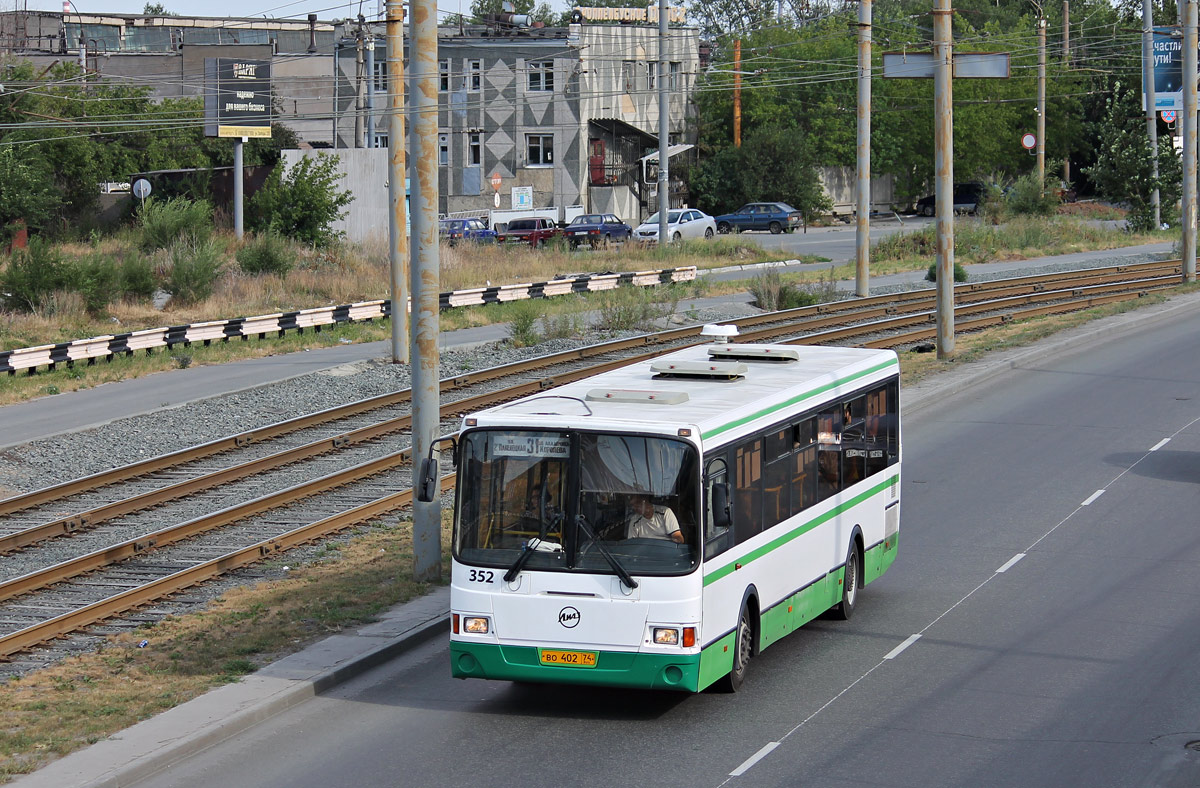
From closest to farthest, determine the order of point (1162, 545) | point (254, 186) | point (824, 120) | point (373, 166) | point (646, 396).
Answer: point (646, 396) < point (1162, 545) < point (373, 166) < point (254, 186) < point (824, 120)

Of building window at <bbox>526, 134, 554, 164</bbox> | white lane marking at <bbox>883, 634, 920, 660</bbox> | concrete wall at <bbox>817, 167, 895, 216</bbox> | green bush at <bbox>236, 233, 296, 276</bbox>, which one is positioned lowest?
white lane marking at <bbox>883, 634, 920, 660</bbox>

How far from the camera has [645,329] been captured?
102 ft

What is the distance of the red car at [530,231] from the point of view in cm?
5747

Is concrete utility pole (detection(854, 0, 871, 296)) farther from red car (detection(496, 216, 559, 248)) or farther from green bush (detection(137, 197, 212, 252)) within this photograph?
red car (detection(496, 216, 559, 248))

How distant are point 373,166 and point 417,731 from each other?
48456 millimetres

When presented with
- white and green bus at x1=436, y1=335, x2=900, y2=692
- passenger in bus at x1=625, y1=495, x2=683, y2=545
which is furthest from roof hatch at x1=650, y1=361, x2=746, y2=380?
passenger in bus at x1=625, y1=495, x2=683, y2=545

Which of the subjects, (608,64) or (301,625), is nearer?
(301,625)

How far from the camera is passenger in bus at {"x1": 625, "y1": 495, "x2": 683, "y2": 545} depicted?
9.13 m

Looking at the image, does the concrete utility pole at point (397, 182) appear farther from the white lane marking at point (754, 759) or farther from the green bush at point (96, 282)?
the white lane marking at point (754, 759)

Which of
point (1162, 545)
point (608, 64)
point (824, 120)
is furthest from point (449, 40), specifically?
point (1162, 545)

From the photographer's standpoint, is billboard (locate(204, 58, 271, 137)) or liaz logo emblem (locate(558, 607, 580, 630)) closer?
liaz logo emblem (locate(558, 607, 580, 630))

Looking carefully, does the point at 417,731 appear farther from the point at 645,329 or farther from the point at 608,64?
the point at 608,64

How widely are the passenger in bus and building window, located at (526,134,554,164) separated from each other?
217 ft

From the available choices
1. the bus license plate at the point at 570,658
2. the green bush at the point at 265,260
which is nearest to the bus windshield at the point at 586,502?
the bus license plate at the point at 570,658
